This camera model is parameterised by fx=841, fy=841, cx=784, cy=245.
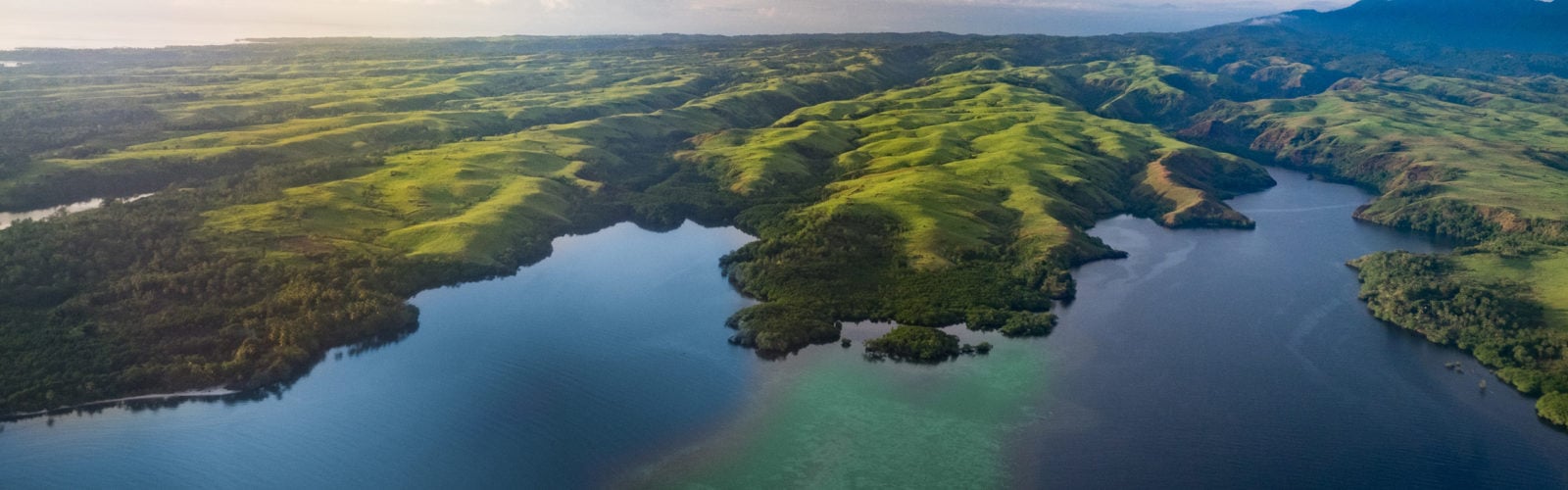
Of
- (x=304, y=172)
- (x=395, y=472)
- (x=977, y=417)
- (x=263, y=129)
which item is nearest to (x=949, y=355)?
(x=977, y=417)

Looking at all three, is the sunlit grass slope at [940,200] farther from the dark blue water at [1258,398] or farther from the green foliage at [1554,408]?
the green foliage at [1554,408]

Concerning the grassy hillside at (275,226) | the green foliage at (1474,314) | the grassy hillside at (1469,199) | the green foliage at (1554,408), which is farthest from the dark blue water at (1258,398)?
the grassy hillside at (275,226)

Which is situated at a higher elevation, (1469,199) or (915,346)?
(1469,199)

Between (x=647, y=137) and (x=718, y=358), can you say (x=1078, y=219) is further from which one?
(x=647, y=137)

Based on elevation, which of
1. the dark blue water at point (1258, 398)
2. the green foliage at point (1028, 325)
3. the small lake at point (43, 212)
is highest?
the small lake at point (43, 212)

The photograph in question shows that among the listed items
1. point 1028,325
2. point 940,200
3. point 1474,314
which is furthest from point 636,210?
point 1474,314

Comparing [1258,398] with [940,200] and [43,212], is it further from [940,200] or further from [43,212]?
[43,212]

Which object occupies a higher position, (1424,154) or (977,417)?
(1424,154)
